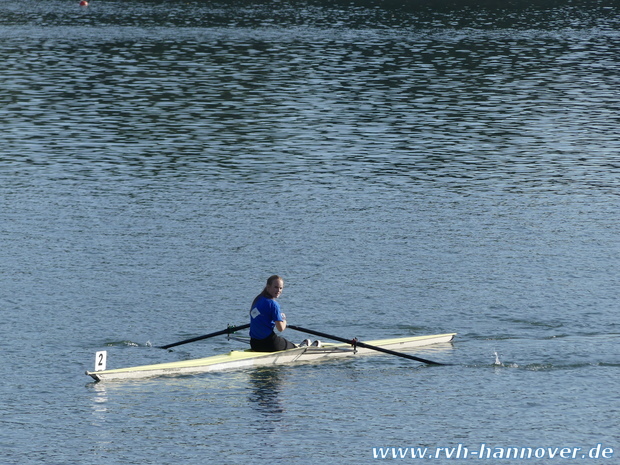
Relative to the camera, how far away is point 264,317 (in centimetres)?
2244

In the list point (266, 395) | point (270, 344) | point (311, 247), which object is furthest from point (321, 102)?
point (266, 395)

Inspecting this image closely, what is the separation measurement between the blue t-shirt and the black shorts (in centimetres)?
8

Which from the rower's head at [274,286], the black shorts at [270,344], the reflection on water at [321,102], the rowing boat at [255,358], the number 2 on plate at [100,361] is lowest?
the reflection on water at [321,102]

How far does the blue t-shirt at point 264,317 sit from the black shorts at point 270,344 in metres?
0.08

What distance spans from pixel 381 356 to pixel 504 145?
26.3 m

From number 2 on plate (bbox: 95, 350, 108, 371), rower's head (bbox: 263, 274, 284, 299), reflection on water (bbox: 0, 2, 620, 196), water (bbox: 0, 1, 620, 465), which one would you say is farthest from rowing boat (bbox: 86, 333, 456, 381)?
reflection on water (bbox: 0, 2, 620, 196)

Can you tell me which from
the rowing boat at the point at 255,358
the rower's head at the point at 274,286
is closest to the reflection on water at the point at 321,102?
the rowing boat at the point at 255,358

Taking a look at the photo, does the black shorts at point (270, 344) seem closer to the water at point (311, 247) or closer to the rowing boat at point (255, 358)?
the rowing boat at point (255, 358)

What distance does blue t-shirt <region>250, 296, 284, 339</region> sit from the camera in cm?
2223

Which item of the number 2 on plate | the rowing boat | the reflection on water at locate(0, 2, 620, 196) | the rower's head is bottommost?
the reflection on water at locate(0, 2, 620, 196)

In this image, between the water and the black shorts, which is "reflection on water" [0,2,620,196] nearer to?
the water

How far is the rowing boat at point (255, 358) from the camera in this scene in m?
21.6

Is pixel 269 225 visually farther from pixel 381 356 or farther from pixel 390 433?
pixel 390 433

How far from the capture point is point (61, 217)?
35156 millimetres
